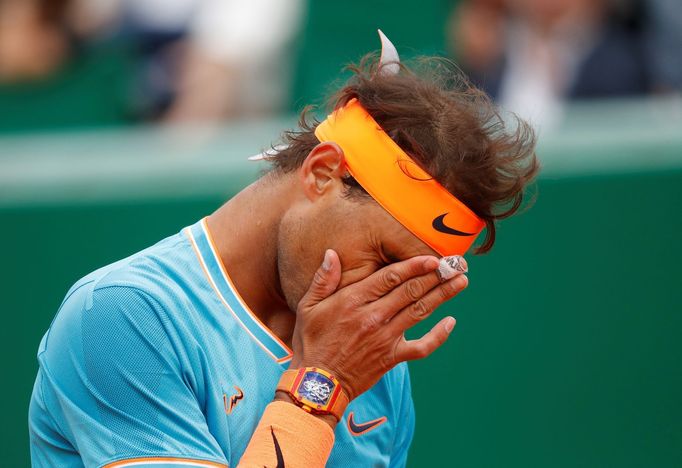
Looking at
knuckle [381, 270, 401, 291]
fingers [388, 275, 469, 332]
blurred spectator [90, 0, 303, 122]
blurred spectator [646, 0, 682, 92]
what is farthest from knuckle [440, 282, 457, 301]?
blurred spectator [646, 0, 682, 92]

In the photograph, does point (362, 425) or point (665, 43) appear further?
point (665, 43)

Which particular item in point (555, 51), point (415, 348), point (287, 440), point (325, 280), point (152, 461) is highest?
point (555, 51)

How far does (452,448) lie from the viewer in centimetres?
513

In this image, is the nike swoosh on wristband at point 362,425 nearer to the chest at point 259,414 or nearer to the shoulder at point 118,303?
the chest at point 259,414

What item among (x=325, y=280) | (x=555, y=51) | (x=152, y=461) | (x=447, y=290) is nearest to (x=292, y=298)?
(x=325, y=280)

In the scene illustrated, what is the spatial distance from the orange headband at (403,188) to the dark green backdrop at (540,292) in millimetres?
2397

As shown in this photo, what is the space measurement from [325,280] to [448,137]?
1.53 feet

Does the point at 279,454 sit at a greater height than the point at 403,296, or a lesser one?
lesser

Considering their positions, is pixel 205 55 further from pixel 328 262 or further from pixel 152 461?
pixel 152 461

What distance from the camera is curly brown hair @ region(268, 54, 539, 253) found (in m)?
2.70

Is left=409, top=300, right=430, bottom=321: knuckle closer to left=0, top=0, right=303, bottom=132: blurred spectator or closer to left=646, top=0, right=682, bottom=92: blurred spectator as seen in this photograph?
left=0, top=0, right=303, bottom=132: blurred spectator

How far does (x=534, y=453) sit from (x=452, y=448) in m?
0.39

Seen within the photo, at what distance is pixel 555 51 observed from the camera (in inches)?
253

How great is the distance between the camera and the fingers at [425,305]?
2.68m
